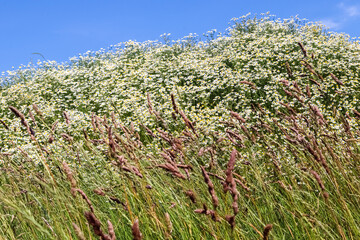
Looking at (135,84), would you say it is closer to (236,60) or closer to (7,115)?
(236,60)

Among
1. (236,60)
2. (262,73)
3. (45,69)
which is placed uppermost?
(45,69)

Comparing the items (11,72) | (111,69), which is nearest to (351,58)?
(111,69)

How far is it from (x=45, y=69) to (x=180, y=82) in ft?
20.6

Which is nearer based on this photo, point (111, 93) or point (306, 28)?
point (111, 93)

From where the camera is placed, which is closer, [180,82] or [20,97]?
[180,82]

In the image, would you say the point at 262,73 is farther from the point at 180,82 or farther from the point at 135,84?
the point at 135,84

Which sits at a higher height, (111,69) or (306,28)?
(306,28)

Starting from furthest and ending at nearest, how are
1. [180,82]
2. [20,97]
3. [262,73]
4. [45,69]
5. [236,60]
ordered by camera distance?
[45,69] → [20,97] → [236,60] → [180,82] → [262,73]

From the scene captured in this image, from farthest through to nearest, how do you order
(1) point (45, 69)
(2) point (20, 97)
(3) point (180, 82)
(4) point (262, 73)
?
(1) point (45, 69)
(2) point (20, 97)
(3) point (180, 82)
(4) point (262, 73)

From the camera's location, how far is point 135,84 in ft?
29.8

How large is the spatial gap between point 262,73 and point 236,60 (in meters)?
1.55

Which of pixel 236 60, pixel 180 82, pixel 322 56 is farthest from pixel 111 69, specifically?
pixel 322 56

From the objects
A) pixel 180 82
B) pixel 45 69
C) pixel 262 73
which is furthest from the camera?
pixel 45 69

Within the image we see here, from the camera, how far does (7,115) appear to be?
31.4ft
